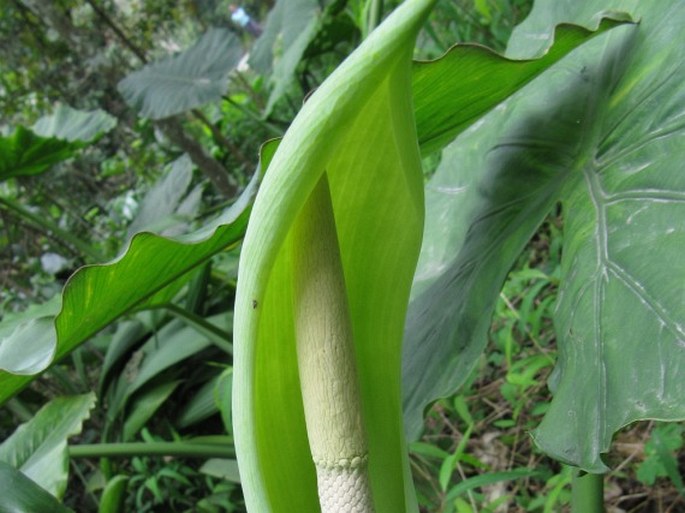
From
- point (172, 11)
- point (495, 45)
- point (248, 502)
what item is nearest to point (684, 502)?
point (248, 502)

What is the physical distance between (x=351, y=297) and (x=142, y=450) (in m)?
0.72

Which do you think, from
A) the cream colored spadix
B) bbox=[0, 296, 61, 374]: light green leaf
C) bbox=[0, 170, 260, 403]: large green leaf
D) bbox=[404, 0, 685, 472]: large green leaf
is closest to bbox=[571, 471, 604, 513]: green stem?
bbox=[404, 0, 685, 472]: large green leaf

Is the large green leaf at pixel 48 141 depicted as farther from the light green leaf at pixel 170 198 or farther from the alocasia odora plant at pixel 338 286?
the alocasia odora plant at pixel 338 286

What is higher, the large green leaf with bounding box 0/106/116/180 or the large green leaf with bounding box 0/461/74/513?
the large green leaf with bounding box 0/106/116/180

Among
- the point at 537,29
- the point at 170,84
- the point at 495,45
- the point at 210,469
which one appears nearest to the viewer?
the point at 537,29

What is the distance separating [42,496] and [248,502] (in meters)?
0.39

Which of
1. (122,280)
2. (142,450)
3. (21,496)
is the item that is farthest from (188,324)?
(122,280)

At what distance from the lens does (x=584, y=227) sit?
587mm

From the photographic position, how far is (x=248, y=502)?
0.43 meters

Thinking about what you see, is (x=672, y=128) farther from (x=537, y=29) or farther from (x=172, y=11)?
(x=172, y=11)

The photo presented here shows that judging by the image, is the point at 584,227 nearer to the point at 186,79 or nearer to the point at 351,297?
the point at 351,297

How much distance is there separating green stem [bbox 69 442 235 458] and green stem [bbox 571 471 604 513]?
0.72m

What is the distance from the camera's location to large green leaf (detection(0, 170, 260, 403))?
544 mm

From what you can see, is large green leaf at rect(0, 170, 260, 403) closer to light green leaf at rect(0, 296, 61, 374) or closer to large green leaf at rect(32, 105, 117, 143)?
light green leaf at rect(0, 296, 61, 374)
